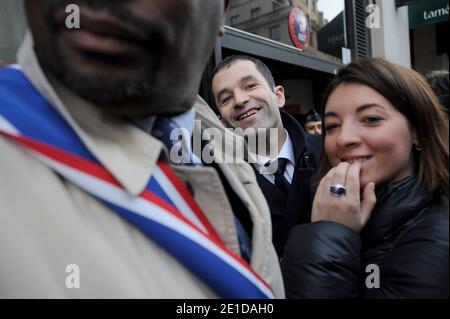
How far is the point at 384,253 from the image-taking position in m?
1.28

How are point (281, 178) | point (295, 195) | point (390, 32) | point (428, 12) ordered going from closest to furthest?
point (295, 195) → point (281, 178) → point (428, 12) → point (390, 32)

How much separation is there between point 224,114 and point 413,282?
1.91 meters

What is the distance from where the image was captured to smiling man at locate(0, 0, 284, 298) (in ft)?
2.74

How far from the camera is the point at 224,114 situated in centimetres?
282

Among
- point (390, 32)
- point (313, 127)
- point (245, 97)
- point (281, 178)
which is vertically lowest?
point (281, 178)

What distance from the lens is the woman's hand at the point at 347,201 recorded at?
4.56ft

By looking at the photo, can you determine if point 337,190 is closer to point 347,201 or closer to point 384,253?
point 347,201

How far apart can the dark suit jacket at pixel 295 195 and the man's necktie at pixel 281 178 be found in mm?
46

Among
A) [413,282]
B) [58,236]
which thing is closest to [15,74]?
[58,236]

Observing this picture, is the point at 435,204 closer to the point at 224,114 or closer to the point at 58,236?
the point at 58,236

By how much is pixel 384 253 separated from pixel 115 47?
1.00 meters

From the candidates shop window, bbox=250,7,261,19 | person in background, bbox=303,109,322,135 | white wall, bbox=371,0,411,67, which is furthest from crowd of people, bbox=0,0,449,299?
white wall, bbox=371,0,411,67

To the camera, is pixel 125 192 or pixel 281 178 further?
pixel 281 178
